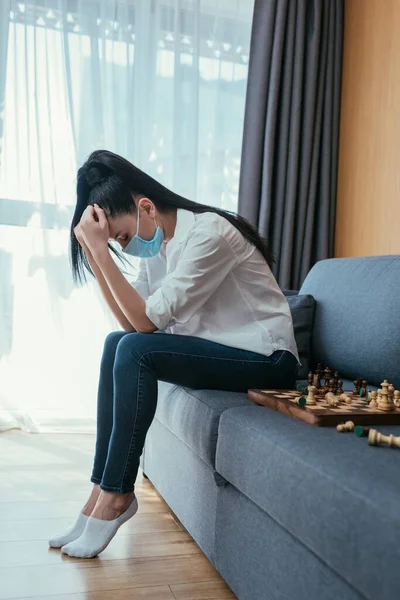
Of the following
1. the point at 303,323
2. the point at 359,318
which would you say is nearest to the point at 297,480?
the point at 359,318

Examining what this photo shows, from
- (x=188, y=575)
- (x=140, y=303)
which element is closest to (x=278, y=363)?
(x=140, y=303)

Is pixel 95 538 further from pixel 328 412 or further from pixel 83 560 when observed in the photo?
pixel 328 412

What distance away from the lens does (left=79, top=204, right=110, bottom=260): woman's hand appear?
1714mm

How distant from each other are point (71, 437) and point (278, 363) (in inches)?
61.3

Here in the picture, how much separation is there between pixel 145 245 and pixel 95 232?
0.51 feet

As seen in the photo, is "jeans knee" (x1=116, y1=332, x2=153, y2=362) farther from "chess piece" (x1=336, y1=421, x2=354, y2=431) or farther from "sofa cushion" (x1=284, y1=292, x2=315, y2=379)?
"sofa cushion" (x1=284, y1=292, x2=315, y2=379)

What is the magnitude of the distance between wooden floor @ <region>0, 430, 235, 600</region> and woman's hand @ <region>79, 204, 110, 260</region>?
2.46ft

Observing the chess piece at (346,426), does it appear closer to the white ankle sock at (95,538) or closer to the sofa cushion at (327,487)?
the sofa cushion at (327,487)

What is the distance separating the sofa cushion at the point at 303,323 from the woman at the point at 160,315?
502mm

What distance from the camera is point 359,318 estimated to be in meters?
2.05

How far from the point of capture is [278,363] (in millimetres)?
1693

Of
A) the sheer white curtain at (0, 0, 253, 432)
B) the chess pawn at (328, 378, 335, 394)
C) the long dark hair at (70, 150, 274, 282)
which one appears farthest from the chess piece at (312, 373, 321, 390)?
the sheer white curtain at (0, 0, 253, 432)

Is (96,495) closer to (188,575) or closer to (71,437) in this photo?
(188,575)

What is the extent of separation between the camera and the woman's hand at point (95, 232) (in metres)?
1.71
